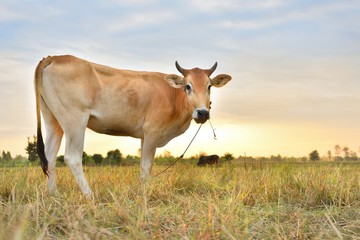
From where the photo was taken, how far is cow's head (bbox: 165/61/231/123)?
279 inches

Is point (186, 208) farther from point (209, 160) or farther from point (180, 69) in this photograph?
point (209, 160)

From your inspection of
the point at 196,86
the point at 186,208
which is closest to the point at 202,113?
the point at 196,86

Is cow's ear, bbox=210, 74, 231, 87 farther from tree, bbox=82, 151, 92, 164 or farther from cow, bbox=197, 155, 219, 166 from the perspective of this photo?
cow, bbox=197, 155, 219, 166

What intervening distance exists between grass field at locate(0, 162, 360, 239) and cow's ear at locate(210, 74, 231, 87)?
142cm

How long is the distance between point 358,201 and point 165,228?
8.38 feet

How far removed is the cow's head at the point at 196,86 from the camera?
23.3 ft

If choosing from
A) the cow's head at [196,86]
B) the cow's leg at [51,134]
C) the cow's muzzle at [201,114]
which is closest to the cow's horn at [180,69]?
the cow's head at [196,86]

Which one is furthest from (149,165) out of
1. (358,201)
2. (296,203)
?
(358,201)

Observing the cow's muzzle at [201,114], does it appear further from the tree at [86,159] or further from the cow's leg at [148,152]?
the tree at [86,159]

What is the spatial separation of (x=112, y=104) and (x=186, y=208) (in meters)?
3.54

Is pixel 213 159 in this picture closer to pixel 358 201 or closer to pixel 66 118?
pixel 66 118

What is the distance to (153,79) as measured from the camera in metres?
7.93

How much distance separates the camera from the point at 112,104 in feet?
23.7

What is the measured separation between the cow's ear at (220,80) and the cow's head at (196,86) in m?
0.10
